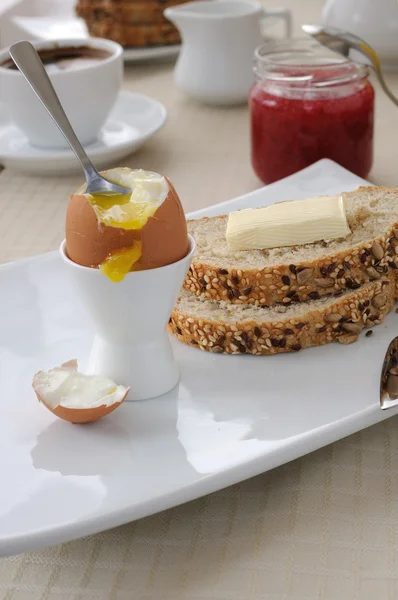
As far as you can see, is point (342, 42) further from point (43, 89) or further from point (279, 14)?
point (43, 89)

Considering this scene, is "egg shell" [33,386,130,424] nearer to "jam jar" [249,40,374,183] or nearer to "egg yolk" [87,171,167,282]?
"egg yolk" [87,171,167,282]

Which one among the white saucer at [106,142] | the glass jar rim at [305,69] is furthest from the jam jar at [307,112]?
the white saucer at [106,142]

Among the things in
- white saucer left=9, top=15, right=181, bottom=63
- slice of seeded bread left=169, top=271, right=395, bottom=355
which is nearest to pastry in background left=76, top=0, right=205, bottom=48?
white saucer left=9, top=15, right=181, bottom=63

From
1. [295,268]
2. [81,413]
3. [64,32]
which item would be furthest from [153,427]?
[64,32]

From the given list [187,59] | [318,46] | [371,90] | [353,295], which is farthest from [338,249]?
[187,59]

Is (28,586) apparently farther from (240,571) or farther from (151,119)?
(151,119)

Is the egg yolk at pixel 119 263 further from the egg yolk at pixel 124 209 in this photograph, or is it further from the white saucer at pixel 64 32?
the white saucer at pixel 64 32
